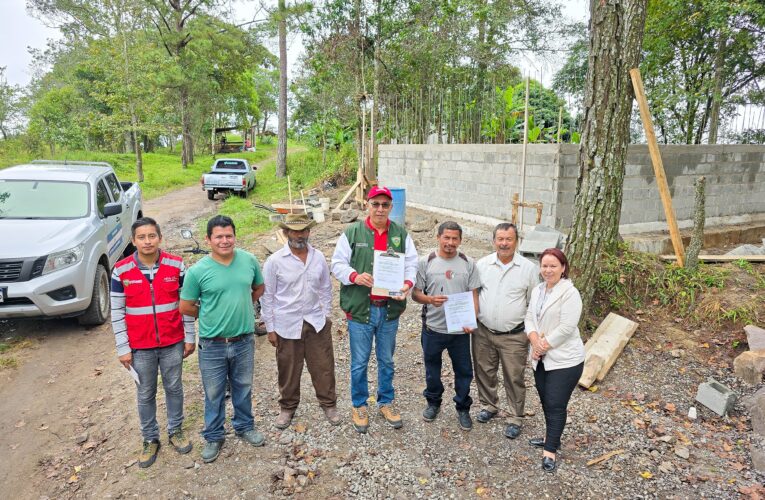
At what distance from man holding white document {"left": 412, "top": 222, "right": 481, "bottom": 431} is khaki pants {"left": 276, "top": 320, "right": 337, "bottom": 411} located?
79 centimetres

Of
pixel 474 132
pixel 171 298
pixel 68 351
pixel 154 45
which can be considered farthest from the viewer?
pixel 154 45

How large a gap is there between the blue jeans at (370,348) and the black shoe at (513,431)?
0.99m

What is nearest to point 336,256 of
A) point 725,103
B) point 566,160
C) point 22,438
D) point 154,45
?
point 22,438

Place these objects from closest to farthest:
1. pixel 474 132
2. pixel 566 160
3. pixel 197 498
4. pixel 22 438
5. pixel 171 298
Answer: pixel 197 498 < pixel 171 298 < pixel 22 438 < pixel 566 160 < pixel 474 132

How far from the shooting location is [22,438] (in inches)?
156

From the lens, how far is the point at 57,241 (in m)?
5.43

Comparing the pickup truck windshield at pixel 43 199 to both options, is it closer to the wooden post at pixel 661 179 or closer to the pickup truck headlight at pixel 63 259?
the pickup truck headlight at pixel 63 259

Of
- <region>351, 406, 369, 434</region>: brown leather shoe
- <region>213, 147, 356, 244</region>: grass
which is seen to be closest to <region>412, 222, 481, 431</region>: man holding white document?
<region>351, 406, 369, 434</region>: brown leather shoe

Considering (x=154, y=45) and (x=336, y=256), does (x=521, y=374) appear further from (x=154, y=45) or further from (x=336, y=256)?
(x=154, y=45)

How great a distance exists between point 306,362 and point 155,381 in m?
1.10

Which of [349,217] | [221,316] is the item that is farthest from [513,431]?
[349,217]

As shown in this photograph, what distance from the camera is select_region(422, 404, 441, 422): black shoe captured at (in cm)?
396

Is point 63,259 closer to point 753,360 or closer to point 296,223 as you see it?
point 296,223

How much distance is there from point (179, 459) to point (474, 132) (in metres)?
9.19
